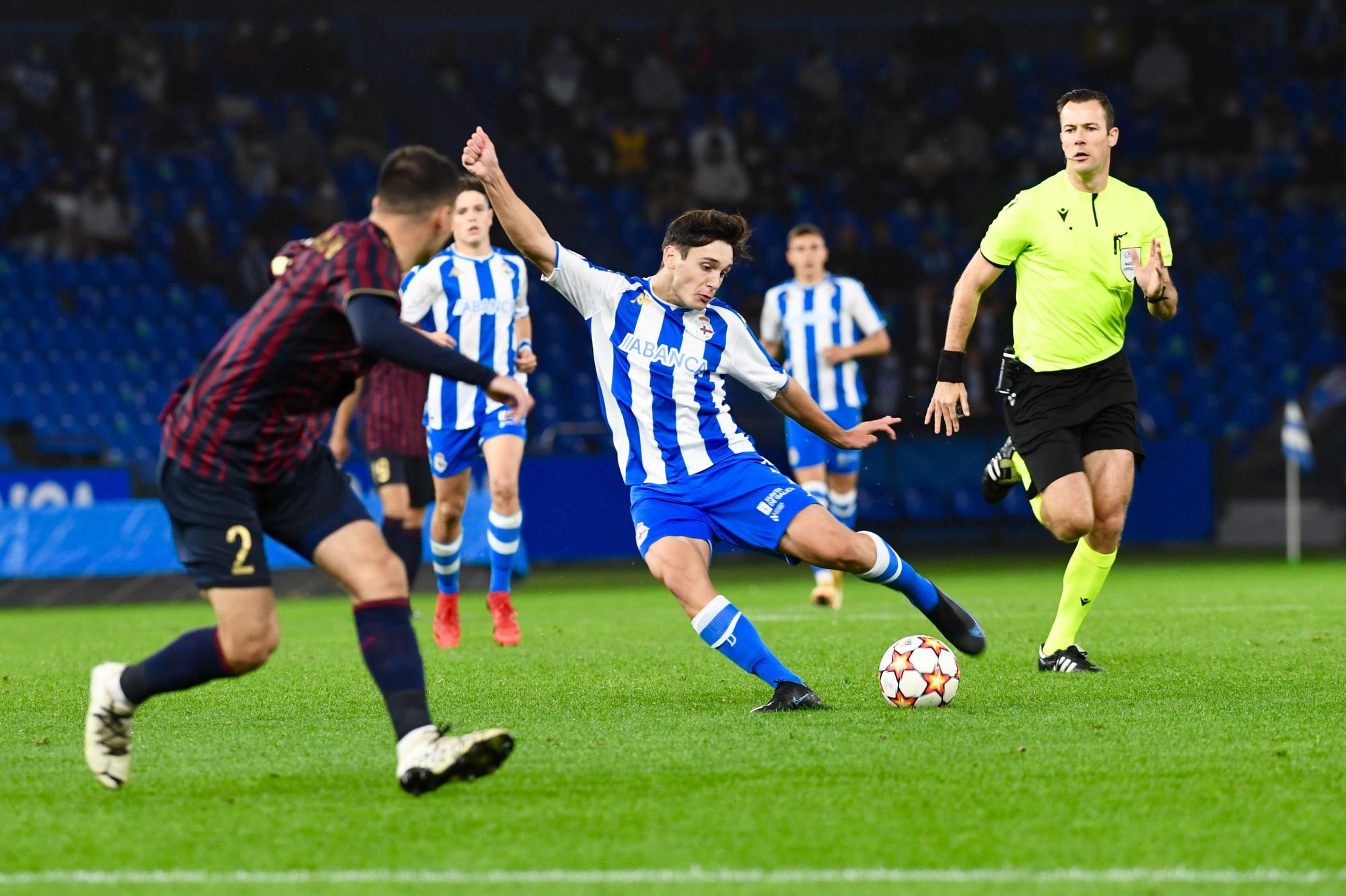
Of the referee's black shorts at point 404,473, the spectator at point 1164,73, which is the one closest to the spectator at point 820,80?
the spectator at point 1164,73

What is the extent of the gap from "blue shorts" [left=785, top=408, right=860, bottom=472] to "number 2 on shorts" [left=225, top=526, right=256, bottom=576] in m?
6.42

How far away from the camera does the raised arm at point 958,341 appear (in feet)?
21.8

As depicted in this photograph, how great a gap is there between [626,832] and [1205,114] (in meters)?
19.7

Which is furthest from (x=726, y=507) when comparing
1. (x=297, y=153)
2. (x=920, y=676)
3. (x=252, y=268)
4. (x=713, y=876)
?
(x=297, y=153)

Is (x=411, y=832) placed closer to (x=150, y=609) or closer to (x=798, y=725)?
(x=798, y=725)

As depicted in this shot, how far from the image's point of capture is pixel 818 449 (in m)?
10.9

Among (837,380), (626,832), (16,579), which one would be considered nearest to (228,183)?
(16,579)

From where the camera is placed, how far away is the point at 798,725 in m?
5.36

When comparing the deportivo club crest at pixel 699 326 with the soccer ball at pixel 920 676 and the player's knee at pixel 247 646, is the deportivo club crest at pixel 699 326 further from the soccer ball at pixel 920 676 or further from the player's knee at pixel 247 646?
the player's knee at pixel 247 646

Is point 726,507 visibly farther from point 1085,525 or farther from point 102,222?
point 102,222

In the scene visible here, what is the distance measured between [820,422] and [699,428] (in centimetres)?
47

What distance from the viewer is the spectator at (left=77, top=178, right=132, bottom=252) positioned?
18828mm

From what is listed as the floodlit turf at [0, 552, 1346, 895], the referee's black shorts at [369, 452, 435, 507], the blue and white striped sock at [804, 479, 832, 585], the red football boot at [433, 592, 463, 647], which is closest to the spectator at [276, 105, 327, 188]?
the referee's black shorts at [369, 452, 435, 507]

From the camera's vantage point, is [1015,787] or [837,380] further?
[837,380]
